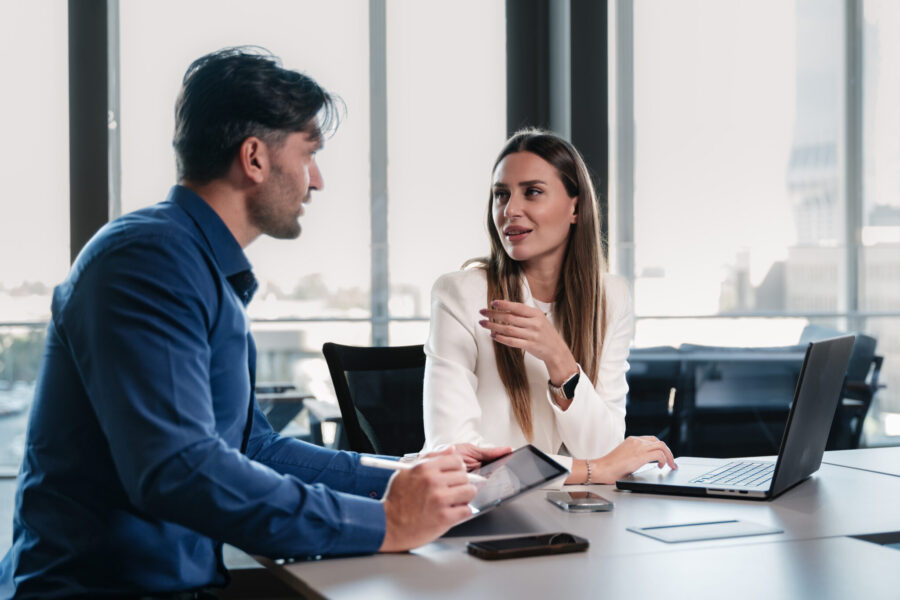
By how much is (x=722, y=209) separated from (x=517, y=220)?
3.05 m

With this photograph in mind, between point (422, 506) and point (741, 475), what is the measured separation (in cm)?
85

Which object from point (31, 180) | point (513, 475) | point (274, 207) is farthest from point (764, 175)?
point (274, 207)

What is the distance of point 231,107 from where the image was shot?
1.38 metres

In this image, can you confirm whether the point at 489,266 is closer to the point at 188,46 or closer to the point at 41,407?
the point at 41,407

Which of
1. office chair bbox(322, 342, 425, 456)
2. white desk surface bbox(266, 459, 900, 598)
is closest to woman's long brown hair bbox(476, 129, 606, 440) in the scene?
office chair bbox(322, 342, 425, 456)

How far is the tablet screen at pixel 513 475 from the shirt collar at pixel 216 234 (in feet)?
1.75

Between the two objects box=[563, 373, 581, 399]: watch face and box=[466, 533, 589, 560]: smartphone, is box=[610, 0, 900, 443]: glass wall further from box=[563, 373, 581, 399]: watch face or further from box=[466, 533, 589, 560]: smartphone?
box=[466, 533, 589, 560]: smartphone

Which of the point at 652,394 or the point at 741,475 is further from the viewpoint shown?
the point at 652,394

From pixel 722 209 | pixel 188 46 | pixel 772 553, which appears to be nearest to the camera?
pixel 772 553

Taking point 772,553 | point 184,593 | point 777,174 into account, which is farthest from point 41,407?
point 777,174

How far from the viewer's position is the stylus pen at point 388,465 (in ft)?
4.87

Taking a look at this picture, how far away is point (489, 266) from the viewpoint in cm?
243

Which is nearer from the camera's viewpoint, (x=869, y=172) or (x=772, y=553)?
(x=772, y=553)

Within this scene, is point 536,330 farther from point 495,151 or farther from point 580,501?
point 495,151
